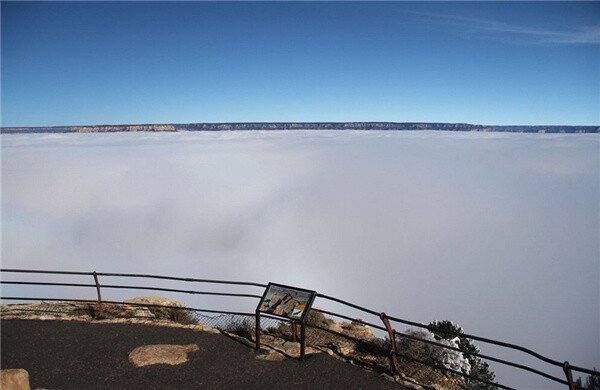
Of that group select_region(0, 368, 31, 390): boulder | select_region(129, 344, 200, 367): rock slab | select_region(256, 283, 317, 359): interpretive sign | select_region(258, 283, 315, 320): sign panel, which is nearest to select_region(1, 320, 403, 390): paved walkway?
select_region(129, 344, 200, 367): rock slab

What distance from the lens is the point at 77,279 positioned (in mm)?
118688

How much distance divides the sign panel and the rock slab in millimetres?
1443

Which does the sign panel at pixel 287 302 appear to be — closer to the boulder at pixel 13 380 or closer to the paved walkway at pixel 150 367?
the paved walkway at pixel 150 367

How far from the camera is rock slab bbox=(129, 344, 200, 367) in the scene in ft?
18.7

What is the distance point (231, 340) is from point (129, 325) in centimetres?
209

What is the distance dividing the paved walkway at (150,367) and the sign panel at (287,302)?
0.78 metres

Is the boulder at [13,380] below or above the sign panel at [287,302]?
below

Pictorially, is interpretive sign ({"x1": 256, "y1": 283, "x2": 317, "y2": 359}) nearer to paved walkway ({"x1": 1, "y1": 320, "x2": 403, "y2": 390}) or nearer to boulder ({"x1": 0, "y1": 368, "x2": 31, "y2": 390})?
paved walkway ({"x1": 1, "y1": 320, "x2": 403, "y2": 390})

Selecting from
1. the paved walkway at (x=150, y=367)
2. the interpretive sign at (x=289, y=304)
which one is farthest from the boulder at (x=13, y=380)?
the interpretive sign at (x=289, y=304)

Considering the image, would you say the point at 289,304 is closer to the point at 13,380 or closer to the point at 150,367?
the point at 150,367

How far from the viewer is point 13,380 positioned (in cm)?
414

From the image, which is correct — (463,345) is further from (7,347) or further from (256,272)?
(256,272)

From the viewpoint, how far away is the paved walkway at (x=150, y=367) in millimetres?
5199

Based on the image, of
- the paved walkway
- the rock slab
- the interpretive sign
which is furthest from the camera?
the rock slab
